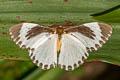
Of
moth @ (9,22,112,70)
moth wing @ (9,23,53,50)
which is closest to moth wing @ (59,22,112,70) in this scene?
moth @ (9,22,112,70)

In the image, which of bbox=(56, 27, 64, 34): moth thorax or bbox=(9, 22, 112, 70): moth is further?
bbox=(56, 27, 64, 34): moth thorax

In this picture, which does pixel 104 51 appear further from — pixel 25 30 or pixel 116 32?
pixel 25 30

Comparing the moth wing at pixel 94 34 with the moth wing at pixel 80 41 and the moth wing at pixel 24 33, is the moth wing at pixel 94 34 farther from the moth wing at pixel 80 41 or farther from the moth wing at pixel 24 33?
the moth wing at pixel 24 33

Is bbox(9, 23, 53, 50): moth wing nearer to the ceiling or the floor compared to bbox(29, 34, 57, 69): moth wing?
nearer to the ceiling

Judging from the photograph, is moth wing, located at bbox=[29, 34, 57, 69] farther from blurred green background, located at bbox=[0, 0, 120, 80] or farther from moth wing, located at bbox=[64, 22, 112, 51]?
moth wing, located at bbox=[64, 22, 112, 51]

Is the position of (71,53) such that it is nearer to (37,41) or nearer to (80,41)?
(80,41)

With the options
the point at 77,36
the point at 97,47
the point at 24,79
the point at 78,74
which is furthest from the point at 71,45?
the point at 78,74

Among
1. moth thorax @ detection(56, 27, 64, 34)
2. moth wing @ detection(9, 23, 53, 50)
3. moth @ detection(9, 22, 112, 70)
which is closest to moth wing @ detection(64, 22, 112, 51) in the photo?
moth @ detection(9, 22, 112, 70)

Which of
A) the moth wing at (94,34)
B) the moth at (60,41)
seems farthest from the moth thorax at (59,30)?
the moth wing at (94,34)
